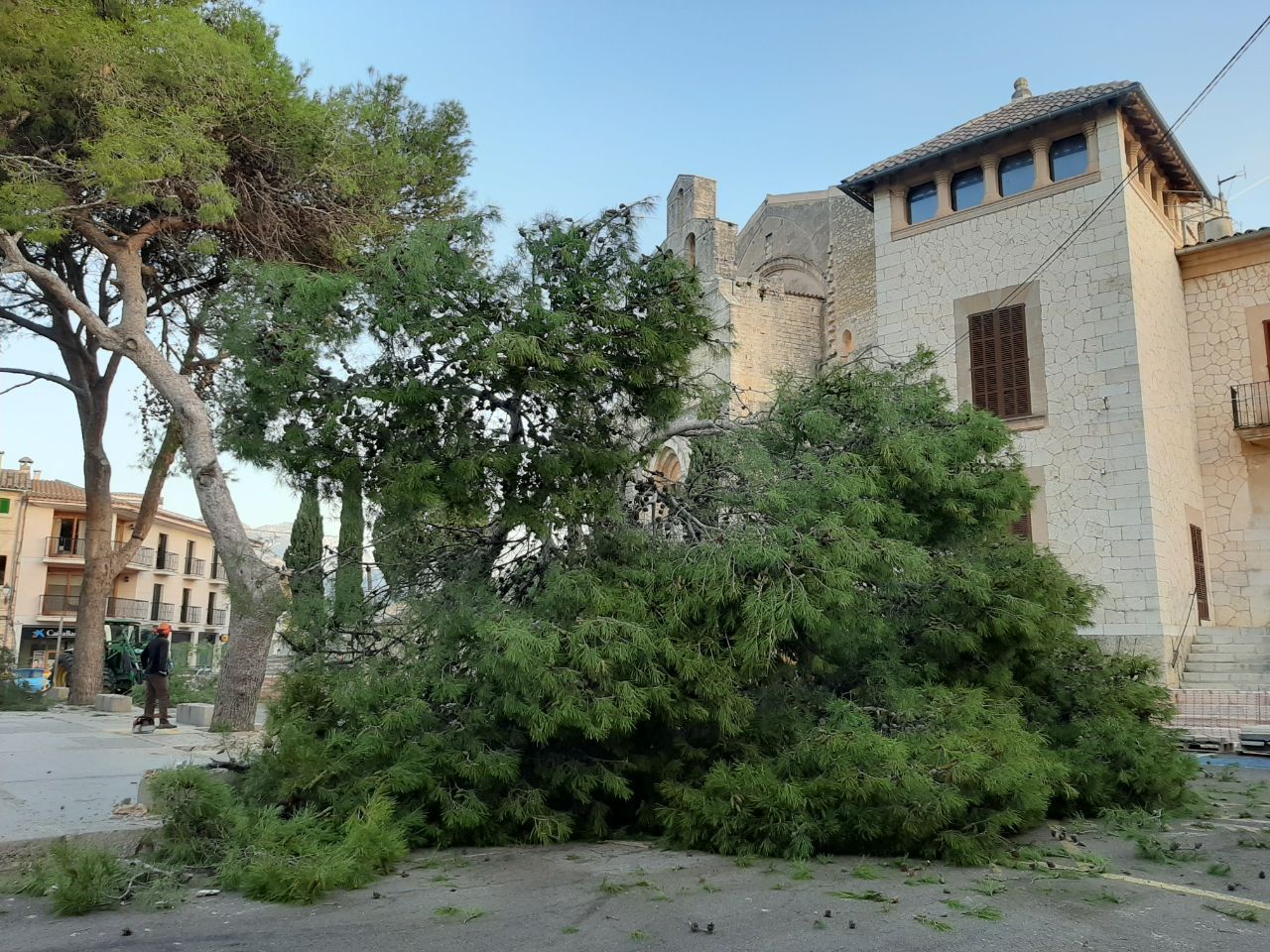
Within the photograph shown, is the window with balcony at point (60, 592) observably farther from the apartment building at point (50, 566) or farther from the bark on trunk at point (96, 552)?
the bark on trunk at point (96, 552)

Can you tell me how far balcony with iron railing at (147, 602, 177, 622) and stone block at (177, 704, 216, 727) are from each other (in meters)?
34.7

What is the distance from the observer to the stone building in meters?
14.4

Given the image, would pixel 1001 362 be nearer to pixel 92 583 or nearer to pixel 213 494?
pixel 213 494

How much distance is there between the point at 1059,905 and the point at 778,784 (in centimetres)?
160

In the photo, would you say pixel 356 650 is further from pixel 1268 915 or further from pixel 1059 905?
pixel 1268 915

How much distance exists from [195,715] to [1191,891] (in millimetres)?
12465

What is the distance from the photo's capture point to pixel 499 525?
7047mm

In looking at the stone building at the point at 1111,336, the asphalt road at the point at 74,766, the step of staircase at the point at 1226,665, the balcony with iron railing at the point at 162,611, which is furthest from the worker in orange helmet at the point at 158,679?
the balcony with iron railing at the point at 162,611

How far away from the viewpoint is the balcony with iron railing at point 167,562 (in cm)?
4484

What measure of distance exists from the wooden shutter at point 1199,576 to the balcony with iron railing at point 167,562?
42664mm

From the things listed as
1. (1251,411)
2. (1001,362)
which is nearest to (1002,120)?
(1001,362)

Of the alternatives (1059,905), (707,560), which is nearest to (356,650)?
(707,560)

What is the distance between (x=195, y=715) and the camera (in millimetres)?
13328

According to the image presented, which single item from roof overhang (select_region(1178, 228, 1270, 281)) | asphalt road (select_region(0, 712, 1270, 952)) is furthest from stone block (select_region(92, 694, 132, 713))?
roof overhang (select_region(1178, 228, 1270, 281))
